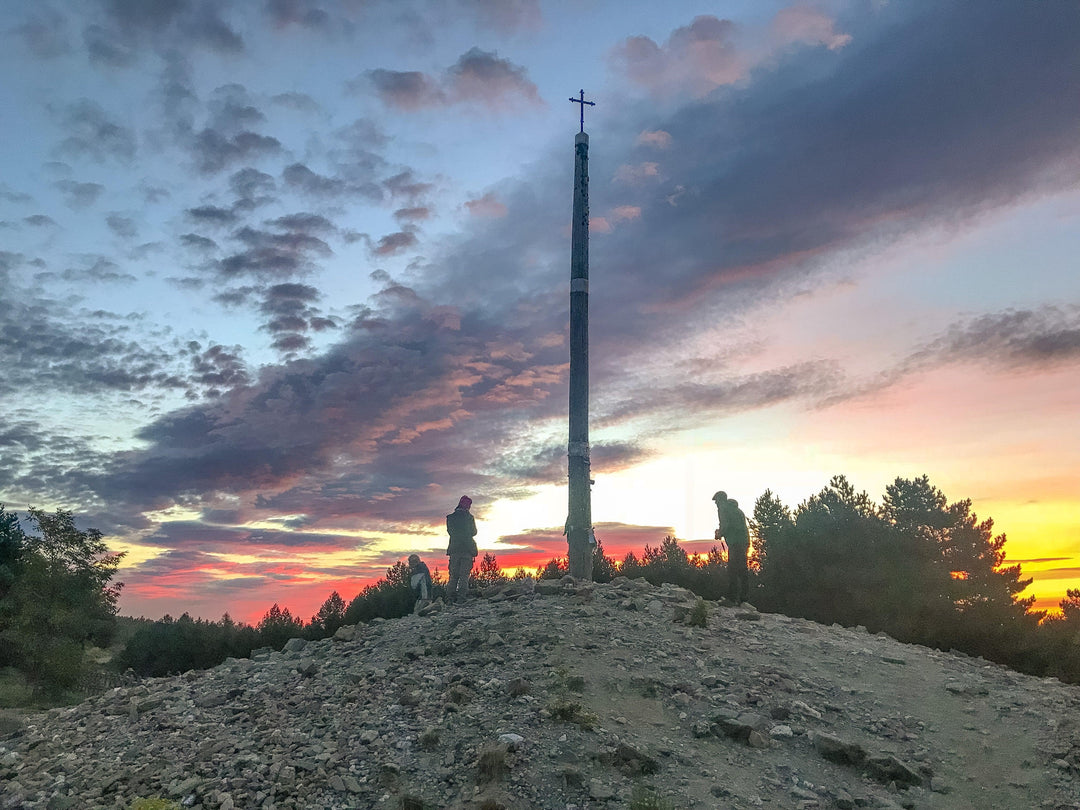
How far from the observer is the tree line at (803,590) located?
766 inches

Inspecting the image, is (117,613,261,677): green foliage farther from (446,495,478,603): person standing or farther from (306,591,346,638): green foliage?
(446,495,478,603): person standing

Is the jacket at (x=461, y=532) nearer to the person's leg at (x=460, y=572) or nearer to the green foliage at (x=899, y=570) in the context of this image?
the person's leg at (x=460, y=572)

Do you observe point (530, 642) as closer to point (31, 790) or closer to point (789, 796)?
point (789, 796)

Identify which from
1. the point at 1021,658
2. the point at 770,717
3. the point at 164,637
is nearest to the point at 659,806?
the point at 770,717

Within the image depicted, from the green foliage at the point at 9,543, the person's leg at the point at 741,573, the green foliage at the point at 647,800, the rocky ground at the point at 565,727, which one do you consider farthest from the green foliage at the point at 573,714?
the green foliage at the point at 9,543

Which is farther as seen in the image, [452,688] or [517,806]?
[452,688]

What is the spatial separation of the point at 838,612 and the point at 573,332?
11748 millimetres

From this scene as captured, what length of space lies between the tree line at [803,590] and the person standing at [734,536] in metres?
2.00

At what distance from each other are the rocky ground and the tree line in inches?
157

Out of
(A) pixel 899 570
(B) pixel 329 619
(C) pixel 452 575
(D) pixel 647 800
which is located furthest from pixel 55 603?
(A) pixel 899 570

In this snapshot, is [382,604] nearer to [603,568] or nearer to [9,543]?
[603,568]

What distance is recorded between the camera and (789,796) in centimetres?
926

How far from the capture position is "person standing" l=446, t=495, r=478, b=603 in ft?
59.1

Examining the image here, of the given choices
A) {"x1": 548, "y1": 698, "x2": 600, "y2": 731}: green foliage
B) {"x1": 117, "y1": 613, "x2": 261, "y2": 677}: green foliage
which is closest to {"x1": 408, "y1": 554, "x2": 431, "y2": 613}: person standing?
{"x1": 117, "y1": 613, "x2": 261, "y2": 677}: green foliage
